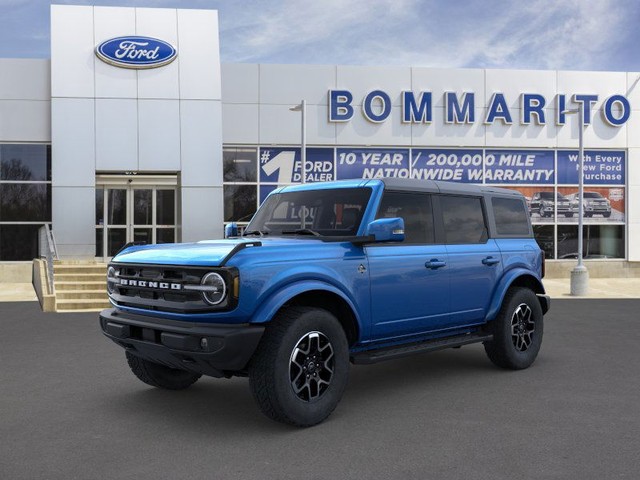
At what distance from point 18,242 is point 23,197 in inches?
55.2

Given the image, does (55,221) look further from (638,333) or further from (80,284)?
(638,333)

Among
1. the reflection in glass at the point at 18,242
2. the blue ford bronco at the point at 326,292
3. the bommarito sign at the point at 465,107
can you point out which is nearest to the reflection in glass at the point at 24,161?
the reflection in glass at the point at 18,242

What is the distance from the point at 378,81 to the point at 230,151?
5248 millimetres

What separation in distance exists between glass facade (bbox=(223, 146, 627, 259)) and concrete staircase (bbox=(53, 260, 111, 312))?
5537 mm

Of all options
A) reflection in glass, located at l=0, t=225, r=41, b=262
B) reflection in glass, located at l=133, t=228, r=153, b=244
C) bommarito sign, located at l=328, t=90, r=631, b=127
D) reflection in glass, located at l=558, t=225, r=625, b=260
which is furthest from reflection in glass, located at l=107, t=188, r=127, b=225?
reflection in glass, located at l=558, t=225, r=625, b=260

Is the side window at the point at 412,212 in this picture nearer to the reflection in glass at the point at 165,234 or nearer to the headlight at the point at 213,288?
the headlight at the point at 213,288

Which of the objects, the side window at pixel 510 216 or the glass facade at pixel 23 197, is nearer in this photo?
the side window at pixel 510 216

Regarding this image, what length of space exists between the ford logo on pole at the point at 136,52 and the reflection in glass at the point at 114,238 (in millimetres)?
5156

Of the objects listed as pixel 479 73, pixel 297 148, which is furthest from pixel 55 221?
pixel 479 73

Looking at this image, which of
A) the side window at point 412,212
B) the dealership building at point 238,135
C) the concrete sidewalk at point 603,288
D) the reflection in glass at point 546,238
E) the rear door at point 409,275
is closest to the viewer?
the rear door at point 409,275

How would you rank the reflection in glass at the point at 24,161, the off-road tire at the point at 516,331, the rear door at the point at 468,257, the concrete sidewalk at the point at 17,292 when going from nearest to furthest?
1. the rear door at the point at 468,257
2. the off-road tire at the point at 516,331
3. the concrete sidewalk at the point at 17,292
4. the reflection in glass at the point at 24,161

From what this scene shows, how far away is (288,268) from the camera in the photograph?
4957 mm

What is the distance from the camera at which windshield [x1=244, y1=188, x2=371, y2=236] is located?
5.87 m

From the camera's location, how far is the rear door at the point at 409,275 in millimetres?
5633
